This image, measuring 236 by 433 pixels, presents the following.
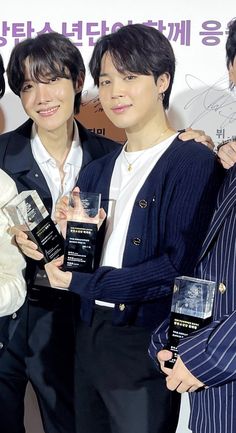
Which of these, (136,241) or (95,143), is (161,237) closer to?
(136,241)

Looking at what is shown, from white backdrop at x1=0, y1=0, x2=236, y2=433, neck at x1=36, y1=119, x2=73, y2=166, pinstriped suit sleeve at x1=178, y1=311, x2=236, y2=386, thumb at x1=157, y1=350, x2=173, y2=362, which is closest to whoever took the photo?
pinstriped suit sleeve at x1=178, y1=311, x2=236, y2=386

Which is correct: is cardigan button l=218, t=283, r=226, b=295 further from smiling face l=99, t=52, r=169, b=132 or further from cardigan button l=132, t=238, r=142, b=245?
smiling face l=99, t=52, r=169, b=132

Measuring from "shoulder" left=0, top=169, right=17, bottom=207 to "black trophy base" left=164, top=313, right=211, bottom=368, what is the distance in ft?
1.94

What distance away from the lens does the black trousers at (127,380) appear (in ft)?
4.70

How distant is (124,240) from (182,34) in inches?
34.9

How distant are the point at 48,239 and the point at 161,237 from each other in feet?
0.92

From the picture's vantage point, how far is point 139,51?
1468mm

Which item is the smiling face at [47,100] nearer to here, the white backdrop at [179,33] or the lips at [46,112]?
the lips at [46,112]

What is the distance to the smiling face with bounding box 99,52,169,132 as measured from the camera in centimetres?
147

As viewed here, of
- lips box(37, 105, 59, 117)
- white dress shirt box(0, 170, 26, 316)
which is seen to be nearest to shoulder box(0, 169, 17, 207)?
white dress shirt box(0, 170, 26, 316)

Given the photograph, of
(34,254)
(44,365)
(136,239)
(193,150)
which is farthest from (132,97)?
(44,365)

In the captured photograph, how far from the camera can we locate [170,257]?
1341mm

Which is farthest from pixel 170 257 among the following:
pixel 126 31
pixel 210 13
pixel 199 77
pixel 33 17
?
pixel 33 17

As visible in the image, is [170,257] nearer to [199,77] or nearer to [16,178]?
[16,178]
